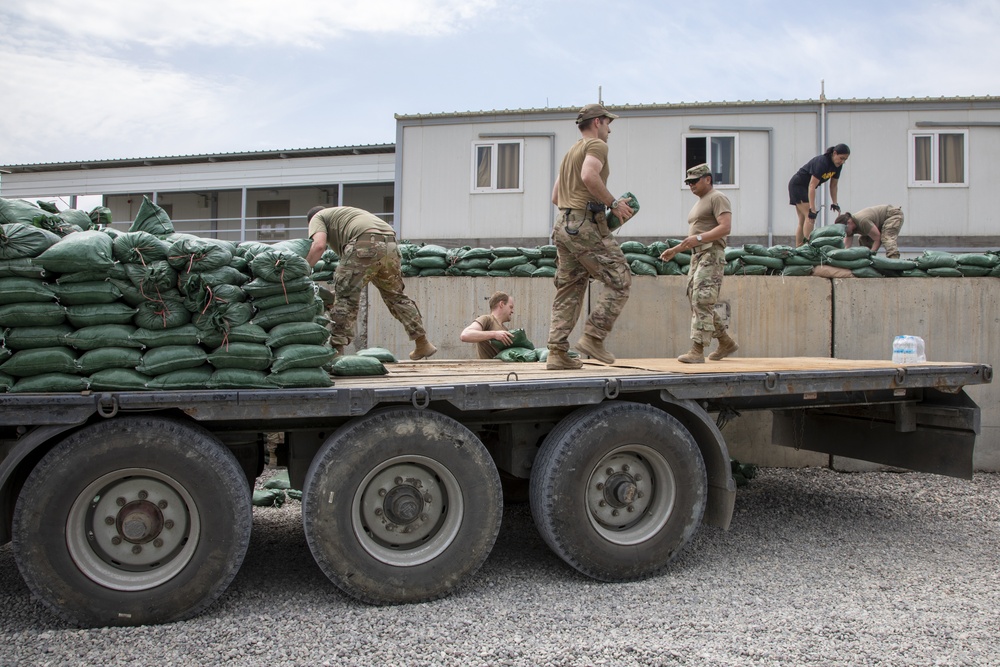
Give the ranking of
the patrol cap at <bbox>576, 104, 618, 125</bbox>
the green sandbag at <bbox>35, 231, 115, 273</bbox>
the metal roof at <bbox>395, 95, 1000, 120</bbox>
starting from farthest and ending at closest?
1. the metal roof at <bbox>395, 95, 1000, 120</bbox>
2. the patrol cap at <bbox>576, 104, 618, 125</bbox>
3. the green sandbag at <bbox>35, 231, 115, 273</bbox>

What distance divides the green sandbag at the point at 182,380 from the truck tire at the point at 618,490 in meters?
1.90

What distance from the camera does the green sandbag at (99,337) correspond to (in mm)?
3574

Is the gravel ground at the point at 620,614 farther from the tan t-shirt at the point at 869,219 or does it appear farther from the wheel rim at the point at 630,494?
the tan t-shirt at the point at 869,219

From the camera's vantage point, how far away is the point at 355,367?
4809 millimetres

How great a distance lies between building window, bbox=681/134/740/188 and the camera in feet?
49.1

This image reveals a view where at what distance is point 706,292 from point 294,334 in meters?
3.60

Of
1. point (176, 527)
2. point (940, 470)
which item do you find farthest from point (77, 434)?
point (940, 470)

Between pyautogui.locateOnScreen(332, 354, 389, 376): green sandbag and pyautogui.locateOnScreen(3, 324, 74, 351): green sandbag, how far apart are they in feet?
5.36

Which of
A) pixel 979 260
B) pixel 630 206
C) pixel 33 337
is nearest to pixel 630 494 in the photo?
pixel 630 206

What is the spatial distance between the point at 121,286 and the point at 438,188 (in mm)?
12502

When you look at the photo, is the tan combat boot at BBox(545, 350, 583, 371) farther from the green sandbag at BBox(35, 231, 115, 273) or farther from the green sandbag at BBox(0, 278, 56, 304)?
the green sandbag at BBox(0, 278, 56, 304)

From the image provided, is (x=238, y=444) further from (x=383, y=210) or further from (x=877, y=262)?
(x=383, y=210)

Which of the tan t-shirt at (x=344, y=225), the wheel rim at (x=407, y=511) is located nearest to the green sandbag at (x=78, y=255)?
the wheel rim at (x=407, y=511)

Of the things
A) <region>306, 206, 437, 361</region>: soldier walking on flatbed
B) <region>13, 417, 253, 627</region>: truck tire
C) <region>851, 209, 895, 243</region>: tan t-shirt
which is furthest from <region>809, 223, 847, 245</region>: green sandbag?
<region>13, 417, 253, 627</region>: truck tire
